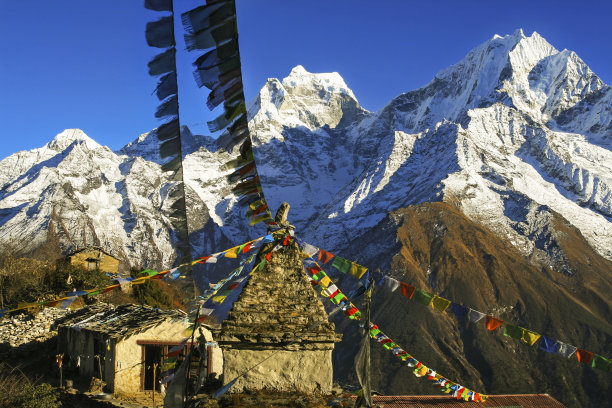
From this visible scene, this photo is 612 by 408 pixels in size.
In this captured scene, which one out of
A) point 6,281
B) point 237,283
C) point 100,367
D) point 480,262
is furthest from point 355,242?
point 237,283

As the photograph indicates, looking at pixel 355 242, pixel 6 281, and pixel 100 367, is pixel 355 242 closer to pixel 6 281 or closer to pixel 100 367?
pixel 6 281

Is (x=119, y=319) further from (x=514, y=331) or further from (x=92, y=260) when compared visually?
(x=92, y=260)

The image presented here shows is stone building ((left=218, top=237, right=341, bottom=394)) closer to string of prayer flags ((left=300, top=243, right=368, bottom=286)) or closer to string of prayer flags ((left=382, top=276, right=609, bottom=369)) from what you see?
string of prayer flags ((left=300, top=243, right=368, bottom=286))

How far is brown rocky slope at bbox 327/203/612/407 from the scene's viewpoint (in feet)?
207

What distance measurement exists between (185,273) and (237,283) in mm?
3431

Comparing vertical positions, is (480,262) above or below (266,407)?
above

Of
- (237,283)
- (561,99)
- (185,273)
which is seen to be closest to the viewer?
(185,273)

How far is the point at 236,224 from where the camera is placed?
18200cm

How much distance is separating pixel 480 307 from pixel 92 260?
63.8 metres

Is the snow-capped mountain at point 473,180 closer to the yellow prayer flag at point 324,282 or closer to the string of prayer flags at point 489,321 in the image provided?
the yellow prayer flag at point 324,282

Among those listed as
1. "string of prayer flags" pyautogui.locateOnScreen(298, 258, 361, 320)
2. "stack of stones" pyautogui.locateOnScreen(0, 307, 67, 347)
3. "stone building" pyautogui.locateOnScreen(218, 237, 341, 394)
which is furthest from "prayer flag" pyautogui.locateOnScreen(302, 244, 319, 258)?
"stack of stones" pyautogui.locateOnScreen(0, 307, 67, 347)

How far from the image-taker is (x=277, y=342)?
6.87m

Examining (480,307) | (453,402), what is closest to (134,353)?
(453,402)

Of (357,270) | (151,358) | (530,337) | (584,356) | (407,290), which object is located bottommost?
(151,358)
